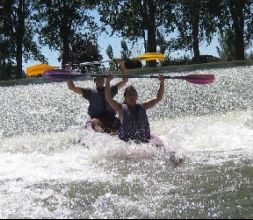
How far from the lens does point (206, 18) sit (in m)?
38.0

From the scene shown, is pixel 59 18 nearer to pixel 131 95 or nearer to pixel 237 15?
pixel 237 15

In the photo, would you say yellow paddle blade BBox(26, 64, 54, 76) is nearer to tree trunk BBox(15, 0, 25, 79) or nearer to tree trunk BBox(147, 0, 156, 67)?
tree trunk BBox(147, 0, 156, 67)

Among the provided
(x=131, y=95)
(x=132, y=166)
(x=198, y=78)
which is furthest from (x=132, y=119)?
(x=198, y=78)

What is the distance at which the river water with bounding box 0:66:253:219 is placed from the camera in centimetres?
536

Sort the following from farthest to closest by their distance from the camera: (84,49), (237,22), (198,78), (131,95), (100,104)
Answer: (84,49) < (237,22) < (100,104) < (198,78) < (131,95)

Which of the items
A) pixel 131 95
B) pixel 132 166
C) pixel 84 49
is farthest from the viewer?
pixel 84 49

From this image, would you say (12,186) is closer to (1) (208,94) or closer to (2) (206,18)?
(1) (208,94)

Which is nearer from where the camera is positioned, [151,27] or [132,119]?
[132,119]

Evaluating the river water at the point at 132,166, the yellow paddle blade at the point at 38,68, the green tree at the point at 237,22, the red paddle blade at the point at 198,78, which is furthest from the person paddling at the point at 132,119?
the green tree at the point at 237,22

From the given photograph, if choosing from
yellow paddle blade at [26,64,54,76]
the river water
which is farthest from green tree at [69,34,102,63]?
yellow paddle blade at [26,64,54,76]

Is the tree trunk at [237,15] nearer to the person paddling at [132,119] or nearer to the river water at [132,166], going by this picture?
the river water at [132,166]

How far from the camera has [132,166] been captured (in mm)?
7500

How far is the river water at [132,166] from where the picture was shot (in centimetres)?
536

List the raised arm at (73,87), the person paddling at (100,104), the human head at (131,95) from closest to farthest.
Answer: the human head at (131,95) → the raised arm at (73,87) → the person paddling at (100,104)
